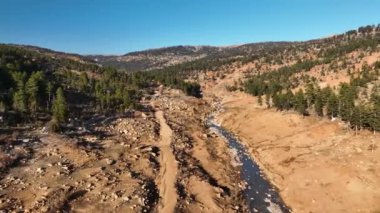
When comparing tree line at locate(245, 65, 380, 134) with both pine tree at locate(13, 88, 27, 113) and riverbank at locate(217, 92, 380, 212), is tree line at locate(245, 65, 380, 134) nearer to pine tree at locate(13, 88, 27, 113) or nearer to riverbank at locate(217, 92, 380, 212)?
riverbank at locate(217, 92, 380, 212)

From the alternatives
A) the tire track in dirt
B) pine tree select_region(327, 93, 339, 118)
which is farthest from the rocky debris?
pine tree select_region(327, 93, 339, 118)

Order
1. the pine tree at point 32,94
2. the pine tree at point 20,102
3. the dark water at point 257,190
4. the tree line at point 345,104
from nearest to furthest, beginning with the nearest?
the dark water at point 257,190
the tree line at point 345,104
the pine tree at point 20,102
the pine tree at point 32,94

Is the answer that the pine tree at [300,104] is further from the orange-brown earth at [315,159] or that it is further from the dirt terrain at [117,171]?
the dirt terrain at [117,171]

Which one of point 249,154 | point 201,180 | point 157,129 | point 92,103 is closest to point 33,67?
point 92,103

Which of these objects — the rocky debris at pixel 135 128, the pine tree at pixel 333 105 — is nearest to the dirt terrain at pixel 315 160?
the pine tree at pixel 333 105

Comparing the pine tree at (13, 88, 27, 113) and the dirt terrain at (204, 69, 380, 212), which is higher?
the pine tree at (13, 88, 27, 113)

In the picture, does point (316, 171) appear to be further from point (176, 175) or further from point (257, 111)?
point (257, 111)
